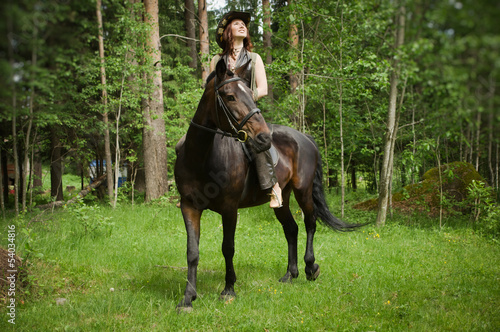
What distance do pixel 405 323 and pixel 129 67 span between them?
877cm

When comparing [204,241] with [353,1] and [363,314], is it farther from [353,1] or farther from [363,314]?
[353,1]

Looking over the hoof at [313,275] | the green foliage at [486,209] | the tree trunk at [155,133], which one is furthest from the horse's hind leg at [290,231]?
the tree trunk at [155,133]

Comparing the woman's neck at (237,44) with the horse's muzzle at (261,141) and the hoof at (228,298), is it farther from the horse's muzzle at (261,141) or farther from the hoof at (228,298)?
the hoof at (228,298)

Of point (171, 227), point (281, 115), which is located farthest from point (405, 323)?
point (281, 115)

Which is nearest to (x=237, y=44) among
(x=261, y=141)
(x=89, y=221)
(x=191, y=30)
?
Result: (x=261, y=141)

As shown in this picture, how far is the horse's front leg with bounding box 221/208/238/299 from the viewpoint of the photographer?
3812 millimetres

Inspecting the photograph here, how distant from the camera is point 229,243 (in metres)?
3.92

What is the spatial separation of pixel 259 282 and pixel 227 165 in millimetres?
1966

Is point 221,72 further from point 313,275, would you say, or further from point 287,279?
point 313,275

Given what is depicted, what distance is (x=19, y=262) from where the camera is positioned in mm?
3957

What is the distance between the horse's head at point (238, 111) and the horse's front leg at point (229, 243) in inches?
44.3

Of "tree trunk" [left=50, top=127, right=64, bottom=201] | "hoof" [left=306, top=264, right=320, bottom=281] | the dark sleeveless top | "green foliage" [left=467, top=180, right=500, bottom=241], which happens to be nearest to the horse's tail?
"hoof" [left=306, top=264, right=320, bottom=281]

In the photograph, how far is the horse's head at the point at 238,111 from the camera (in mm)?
2871

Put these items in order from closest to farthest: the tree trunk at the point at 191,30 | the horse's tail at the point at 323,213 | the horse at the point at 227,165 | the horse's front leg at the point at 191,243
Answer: the horse at the point at 227,165 < the horse's front leg at the point at 191,243 < the horse's tail at the point at 323,213 < the tree trunk at the point at 191,30
